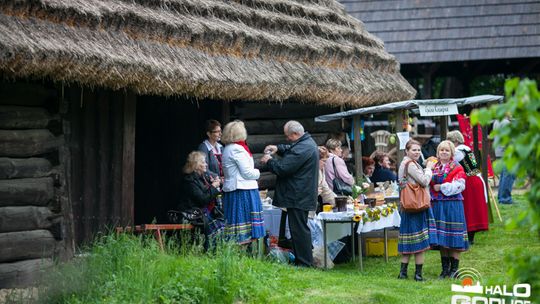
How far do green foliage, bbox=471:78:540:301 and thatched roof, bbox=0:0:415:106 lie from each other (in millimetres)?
5240

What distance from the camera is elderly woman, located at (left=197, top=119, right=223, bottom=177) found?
11.6 meters

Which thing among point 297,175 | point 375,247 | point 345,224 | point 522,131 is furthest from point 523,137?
point 375,247

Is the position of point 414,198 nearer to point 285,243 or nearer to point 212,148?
point 285,243

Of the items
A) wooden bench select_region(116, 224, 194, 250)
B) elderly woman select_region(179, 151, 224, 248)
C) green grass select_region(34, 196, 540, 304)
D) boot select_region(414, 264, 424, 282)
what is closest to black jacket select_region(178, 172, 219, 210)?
elderly woman select_region(179, 151, 224, 248)

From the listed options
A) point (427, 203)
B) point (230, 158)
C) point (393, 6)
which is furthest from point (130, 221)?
point (393, 6)

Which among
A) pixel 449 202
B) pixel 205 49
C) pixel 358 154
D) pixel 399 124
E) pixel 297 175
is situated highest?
pixel 205 49

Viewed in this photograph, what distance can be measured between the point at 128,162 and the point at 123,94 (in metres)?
0.81

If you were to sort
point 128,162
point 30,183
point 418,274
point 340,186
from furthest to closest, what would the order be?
point 340,186 < point 128,162 < point 418,274 < point 30,183

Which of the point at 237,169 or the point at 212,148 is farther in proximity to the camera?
the point at 212,148

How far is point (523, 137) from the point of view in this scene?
4363 millimetres

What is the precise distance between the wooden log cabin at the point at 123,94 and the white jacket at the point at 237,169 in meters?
0.83

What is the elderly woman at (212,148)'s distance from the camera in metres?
11.6

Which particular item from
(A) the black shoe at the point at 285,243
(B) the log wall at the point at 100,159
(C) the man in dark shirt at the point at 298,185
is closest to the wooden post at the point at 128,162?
(B) the log wall at the point at 100,159

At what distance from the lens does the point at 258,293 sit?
8898 millimetres
